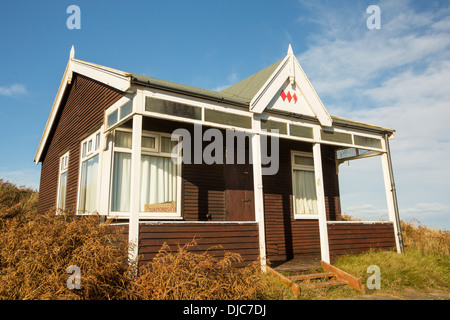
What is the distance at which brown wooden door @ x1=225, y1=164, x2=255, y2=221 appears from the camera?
974cm

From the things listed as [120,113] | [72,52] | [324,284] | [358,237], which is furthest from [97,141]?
[358,237]

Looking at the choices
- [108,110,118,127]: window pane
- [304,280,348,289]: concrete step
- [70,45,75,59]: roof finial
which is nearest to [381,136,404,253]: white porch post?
[304,280,348,289]: concrete step

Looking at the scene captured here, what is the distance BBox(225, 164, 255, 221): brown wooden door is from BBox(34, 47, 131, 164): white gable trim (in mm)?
3916

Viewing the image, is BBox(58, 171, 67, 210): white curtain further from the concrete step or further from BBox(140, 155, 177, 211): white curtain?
the concrete step

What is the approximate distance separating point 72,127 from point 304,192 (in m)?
8.08

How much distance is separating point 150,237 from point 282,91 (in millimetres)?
5092

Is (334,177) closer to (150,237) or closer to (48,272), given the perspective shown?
(150,237)

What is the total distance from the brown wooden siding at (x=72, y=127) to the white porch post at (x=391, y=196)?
8.07 meters

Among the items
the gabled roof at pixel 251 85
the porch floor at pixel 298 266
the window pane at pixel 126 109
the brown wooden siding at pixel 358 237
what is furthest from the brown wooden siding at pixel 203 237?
the gabled roof at pixel 251 85

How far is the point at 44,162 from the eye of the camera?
15.1m

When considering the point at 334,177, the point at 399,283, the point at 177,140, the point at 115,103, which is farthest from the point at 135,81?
the point at 334,177

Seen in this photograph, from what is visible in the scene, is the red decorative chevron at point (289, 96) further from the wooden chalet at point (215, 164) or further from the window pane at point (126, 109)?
the window pane at point (126, 109)

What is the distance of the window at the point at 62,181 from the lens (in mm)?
11678

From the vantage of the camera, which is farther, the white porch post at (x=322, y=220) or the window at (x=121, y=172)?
the white porch post at (x=322, y=220)
